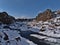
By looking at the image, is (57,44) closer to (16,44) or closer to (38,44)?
(38,44)

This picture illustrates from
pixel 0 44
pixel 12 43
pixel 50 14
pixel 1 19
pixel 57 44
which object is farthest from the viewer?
pixel 50 14

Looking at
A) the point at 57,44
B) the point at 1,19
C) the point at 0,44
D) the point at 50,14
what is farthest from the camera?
the point at 50,14

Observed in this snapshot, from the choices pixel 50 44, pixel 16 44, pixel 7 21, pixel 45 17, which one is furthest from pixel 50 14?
pixel 16 44

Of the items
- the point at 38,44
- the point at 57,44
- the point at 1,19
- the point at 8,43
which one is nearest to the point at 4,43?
the point at 8,43

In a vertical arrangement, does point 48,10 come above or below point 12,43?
above

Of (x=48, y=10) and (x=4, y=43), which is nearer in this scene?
(x=4, y=43)

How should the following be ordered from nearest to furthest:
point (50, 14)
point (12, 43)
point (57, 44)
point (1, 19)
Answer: point (12, 43)
point (57, 44)
point (1, 19)
point (50, 14)

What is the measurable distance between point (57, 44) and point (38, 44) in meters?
4.74

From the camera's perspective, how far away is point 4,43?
29328 millimetres

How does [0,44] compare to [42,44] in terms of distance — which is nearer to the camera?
[0,44]

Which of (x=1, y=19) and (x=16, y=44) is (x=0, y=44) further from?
(x=1, y=19)

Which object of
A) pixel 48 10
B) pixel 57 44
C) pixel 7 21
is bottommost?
pixel 57 44

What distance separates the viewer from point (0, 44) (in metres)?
28.4

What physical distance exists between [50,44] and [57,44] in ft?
5.69
